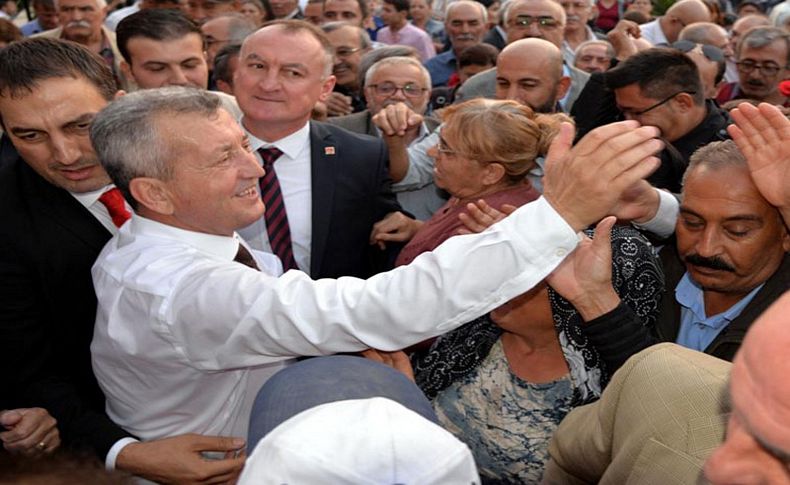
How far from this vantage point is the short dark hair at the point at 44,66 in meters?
2.53

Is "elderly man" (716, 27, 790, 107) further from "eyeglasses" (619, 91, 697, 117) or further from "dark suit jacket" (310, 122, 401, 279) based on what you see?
"dark suit jacket" (310, 122, 401, 279)

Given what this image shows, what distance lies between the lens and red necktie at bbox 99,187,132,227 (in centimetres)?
257

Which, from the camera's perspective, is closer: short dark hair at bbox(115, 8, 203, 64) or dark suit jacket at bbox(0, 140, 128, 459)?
dark suit jacket at bbox(0, 140, 128, 459)

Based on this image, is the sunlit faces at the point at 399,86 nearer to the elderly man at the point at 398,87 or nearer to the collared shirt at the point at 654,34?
the elderly man at the point at 398,87

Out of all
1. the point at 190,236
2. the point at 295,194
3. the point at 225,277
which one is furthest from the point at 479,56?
the point at 225,277

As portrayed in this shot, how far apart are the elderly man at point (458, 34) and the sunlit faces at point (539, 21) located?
56.6 inches

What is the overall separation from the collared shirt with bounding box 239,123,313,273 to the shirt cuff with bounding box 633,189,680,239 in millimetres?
1291

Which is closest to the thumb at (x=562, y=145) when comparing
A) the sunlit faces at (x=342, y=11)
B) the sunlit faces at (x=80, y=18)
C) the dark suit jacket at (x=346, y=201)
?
the dark suit jacket at (x=346, y=201)

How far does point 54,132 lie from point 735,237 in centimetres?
204

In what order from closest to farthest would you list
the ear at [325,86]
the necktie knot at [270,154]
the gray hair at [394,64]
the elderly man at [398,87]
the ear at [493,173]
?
the ear at [493,173] < the necktie knot at [270,154] < the ear at [325,86] < the elderly man at [398,87] < the gray hair at [394,64]

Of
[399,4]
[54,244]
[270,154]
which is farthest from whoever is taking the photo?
[399,4]

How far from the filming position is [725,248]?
2434mm

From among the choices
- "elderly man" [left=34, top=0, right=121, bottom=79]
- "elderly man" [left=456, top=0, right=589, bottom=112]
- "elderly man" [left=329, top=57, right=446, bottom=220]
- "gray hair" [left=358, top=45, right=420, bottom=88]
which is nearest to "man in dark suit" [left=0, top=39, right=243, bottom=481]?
"elderly man" [left=329, top=57, right=446, bottom=220]

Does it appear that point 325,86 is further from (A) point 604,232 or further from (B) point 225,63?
(A) point 604,232
